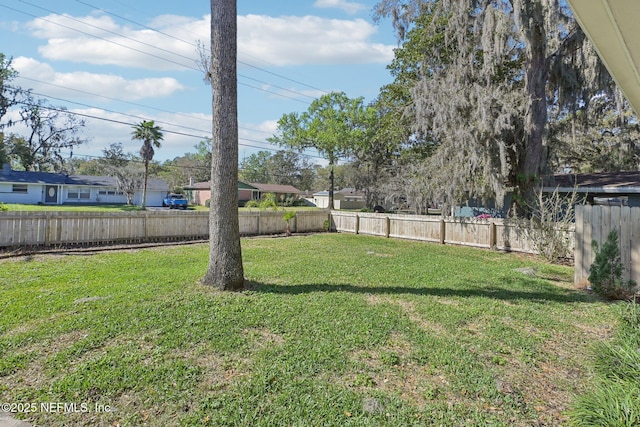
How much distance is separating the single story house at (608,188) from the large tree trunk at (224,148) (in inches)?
440

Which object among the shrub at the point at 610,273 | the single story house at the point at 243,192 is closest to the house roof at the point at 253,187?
the single story house at the point at 243,192

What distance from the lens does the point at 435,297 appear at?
512 cm

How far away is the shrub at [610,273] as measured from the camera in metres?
5.14

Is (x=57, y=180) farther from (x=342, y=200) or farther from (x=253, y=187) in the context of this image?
→ (x=342, y=200)

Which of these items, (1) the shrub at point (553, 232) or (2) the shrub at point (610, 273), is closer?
(2) the shrub at point (610, 273)

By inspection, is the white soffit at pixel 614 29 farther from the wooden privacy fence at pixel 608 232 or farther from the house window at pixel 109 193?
the house window at pixel 109 193

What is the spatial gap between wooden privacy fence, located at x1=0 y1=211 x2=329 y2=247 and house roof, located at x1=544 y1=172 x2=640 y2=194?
467 inches

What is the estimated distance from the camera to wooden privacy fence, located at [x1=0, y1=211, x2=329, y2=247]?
8.20 m

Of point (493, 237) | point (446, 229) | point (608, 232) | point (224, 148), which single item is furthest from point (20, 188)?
point (608, 232)

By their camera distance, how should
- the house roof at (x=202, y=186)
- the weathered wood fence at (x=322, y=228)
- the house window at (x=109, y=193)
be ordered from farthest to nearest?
the house roof at (x=202, y=186) → the house window at (x=109, y=193) → the weathered wood fence at (x=322, y=228)

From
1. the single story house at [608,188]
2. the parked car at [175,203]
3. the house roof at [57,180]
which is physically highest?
the house roof at [57,180]

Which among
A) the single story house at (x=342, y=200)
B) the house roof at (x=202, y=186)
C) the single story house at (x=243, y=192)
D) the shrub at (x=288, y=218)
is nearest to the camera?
the shrub at (x=288, y=218)

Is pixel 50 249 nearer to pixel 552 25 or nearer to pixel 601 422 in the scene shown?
pixel 601 422

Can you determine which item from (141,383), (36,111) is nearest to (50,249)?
(141,383)
